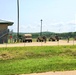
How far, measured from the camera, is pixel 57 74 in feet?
59.1

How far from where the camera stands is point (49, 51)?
107 ft

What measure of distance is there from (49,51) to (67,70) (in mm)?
12712

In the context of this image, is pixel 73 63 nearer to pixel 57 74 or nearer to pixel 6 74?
pixel 57 74

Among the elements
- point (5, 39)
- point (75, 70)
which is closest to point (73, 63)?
point (75, 70)

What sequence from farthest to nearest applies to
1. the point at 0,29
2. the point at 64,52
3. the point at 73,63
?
the point at 0,29, the point at 64,52, the point at 73,63

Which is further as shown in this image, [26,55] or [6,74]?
[26,55]

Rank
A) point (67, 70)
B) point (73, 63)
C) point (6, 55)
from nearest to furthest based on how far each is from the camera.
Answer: point (67, 70)
point (73, 63)
point (6, 55)

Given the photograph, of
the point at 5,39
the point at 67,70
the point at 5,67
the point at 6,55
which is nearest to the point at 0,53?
the point at 6,55

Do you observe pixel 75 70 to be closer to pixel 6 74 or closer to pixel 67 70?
pixel 67 70

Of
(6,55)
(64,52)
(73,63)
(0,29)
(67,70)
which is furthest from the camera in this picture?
(0,29)

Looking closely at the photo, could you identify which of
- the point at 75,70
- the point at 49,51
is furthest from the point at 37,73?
the point at 49,51

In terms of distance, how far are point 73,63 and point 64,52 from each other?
9.56 meters

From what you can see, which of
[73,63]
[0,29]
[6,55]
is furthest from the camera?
[0,29]

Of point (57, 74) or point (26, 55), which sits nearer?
point (57, 74)
